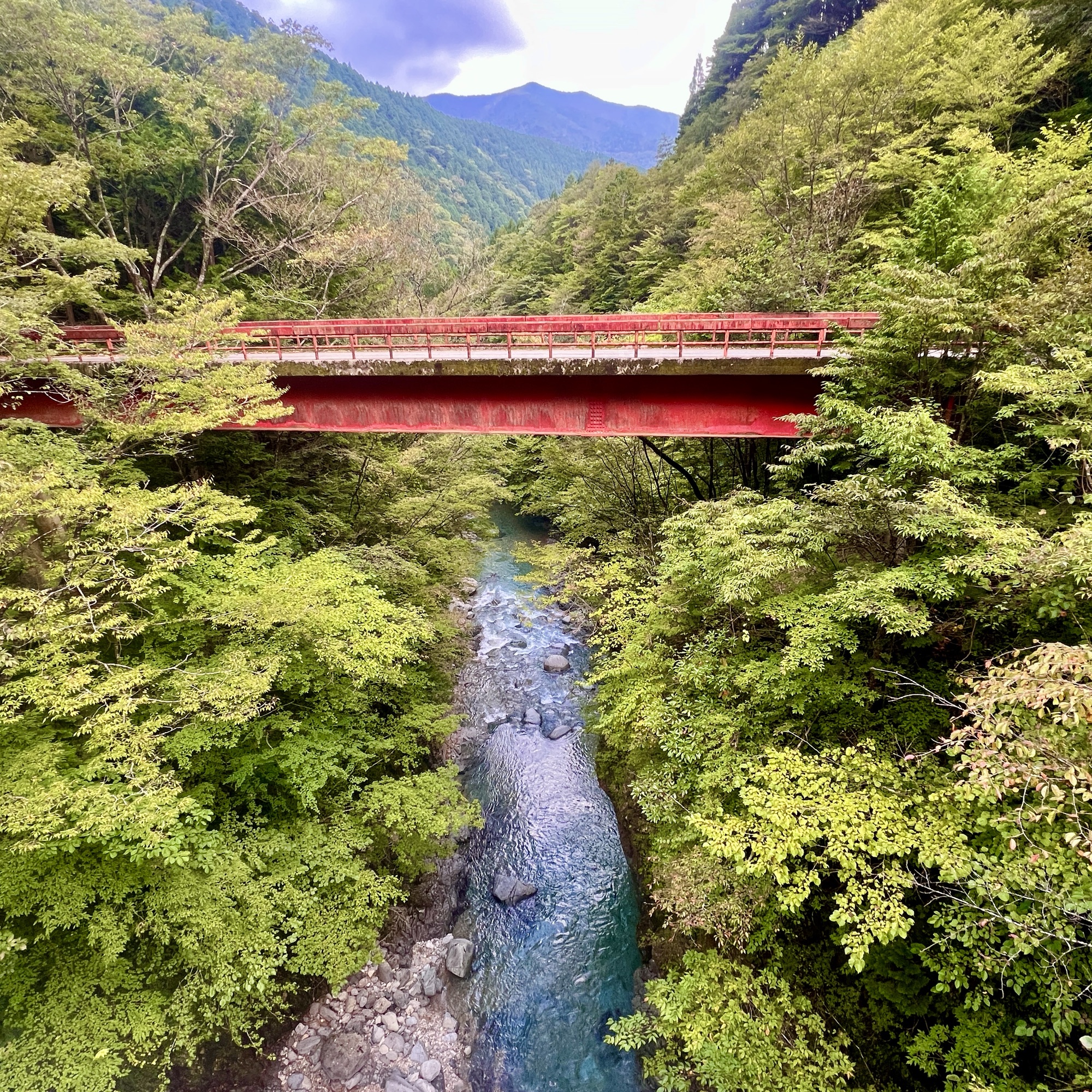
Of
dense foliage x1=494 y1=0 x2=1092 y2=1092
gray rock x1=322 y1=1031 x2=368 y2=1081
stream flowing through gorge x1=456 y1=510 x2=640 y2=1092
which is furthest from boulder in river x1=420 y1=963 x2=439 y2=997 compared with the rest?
dense foliage x1=494 y1=0 x2=1092 y2=1092

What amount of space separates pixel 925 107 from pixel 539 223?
7307cm

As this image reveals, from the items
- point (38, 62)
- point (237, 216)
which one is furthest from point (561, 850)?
point (38, 62)

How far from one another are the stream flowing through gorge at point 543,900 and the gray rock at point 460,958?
18 cm

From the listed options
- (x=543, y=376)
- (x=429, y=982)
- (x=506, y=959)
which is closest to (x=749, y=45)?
(x=543, y=376)

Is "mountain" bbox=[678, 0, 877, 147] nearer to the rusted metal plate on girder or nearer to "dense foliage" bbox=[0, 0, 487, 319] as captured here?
"dense foliage" bbox=[0, 0, 487, 319]

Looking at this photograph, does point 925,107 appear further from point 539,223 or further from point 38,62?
point 539,223

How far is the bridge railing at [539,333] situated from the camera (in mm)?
11070

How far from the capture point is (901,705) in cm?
676

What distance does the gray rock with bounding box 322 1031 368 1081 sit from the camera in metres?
8.55

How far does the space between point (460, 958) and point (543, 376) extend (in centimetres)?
1243

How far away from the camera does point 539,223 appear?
7956 cm

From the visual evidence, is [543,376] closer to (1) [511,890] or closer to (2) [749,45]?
(1) [511,890]

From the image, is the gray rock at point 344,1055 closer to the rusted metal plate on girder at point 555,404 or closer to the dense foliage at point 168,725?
the dense foliage at point 168,725

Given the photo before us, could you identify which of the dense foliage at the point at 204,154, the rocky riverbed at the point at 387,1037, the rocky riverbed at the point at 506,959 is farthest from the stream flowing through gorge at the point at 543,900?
the dense foliage at the point at 204,154
